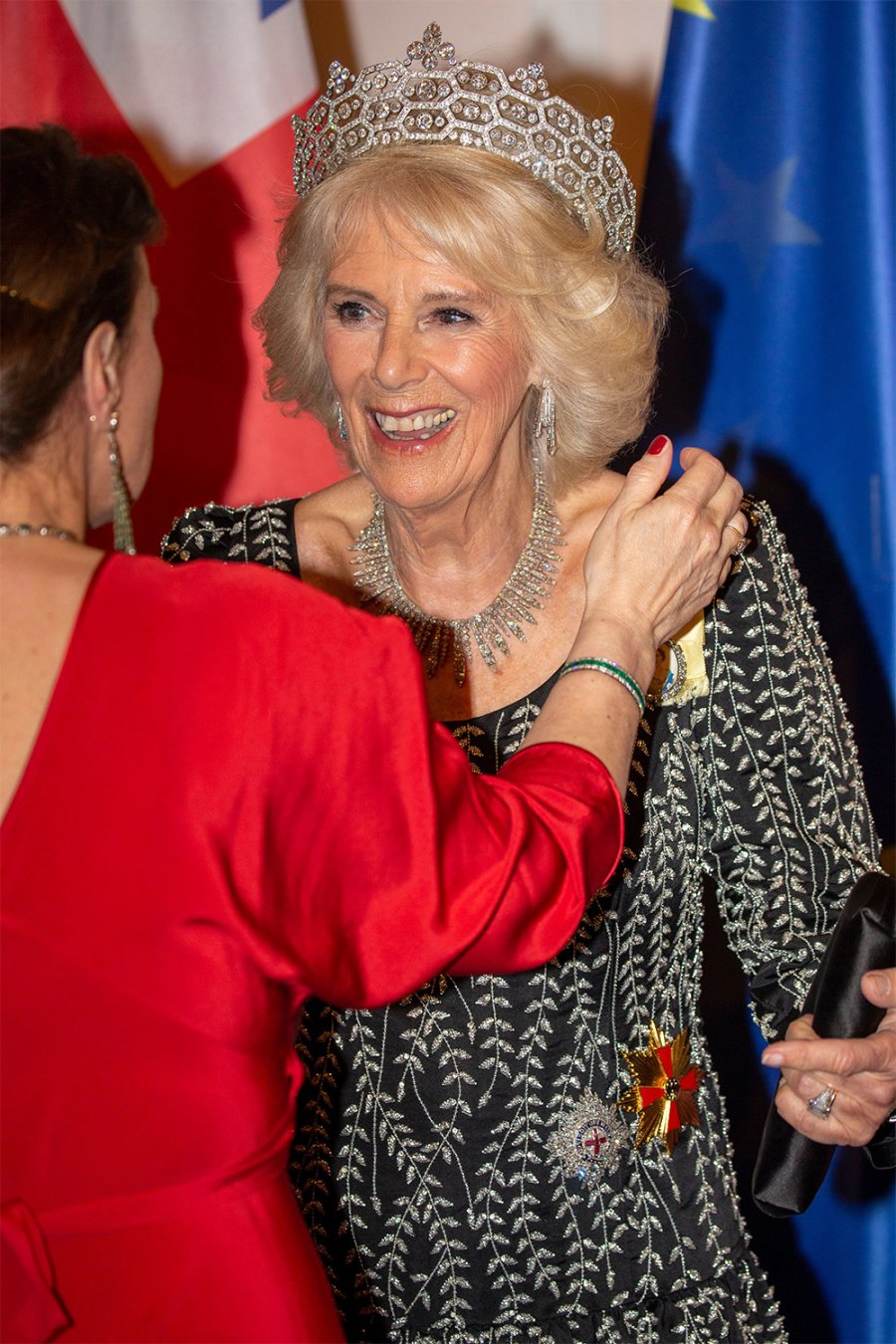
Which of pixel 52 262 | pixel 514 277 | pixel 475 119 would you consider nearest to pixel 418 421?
pixel 514 277

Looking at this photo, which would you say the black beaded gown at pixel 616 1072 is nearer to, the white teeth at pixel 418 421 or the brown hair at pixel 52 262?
the white teeth at pixel 418 421

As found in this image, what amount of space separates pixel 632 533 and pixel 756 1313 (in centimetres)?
89

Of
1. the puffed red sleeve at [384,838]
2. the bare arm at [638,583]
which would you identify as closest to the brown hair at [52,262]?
the puffed red sleeve at [384,838]

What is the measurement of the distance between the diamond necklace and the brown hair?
75 centimetres

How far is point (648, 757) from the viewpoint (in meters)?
1.63

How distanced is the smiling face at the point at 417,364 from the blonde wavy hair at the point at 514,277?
0.03 meters

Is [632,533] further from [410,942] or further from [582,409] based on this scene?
[410,942]

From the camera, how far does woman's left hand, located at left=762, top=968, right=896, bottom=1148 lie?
1.48 m

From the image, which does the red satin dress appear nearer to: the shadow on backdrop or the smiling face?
the smiling face

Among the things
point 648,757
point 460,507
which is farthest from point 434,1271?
point 460,507

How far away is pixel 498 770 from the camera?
162cm

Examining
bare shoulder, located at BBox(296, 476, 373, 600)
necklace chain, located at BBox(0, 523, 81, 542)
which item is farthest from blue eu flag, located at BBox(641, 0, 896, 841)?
necklace chain, located at BBox(0, 523, 81, 542)

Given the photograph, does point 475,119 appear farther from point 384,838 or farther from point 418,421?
point 384,838

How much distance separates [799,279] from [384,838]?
4.89ft
